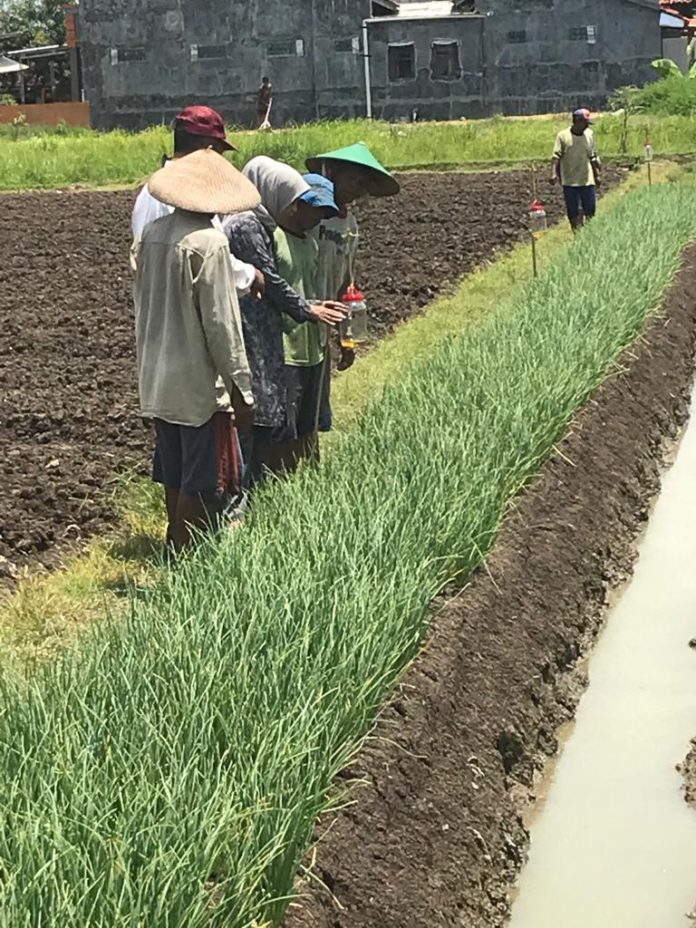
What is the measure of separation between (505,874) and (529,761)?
586 mm

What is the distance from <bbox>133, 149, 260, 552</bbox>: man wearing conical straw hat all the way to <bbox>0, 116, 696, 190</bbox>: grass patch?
57.9 feet

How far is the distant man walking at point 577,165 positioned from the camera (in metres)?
12.2

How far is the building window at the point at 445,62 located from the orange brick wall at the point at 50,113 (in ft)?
31.9

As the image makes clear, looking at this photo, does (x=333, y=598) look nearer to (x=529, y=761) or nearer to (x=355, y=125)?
(x=529, y=761)

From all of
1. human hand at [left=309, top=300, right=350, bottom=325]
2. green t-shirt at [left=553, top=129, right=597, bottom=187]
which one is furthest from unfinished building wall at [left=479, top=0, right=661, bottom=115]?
human hand at [left=309, top=300, right=350, bottom=325]

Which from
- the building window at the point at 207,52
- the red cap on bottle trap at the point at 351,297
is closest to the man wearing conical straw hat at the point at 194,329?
the red cap on bottle trap at the point at 351,297

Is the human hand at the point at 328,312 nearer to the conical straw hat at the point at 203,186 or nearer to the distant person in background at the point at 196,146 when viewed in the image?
the distant person in background at the point at 196,146

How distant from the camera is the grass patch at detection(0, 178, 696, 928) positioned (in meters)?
2.33

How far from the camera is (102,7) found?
113ft

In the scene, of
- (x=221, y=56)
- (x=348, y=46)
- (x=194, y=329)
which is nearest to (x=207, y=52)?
(x=221, y=56)

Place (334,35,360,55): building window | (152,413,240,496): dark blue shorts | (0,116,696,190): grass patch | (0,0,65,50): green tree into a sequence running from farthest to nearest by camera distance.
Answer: (0,0,65,50): green tree
(334,35,360,55): building window
(0,116,696,190): grass patch
(152,413,240,496): dark blue shorts

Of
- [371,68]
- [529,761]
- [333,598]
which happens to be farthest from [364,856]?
[371,68]

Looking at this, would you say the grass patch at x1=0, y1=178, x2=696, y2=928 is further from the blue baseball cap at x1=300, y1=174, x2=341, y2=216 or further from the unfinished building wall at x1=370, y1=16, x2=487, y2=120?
the unfinished building wall at x1=370, y1=16, x2=487, y2=120

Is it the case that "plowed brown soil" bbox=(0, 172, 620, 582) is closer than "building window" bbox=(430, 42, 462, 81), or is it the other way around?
"plowed brown soil" bbox=(0, 172, 620, 582)
